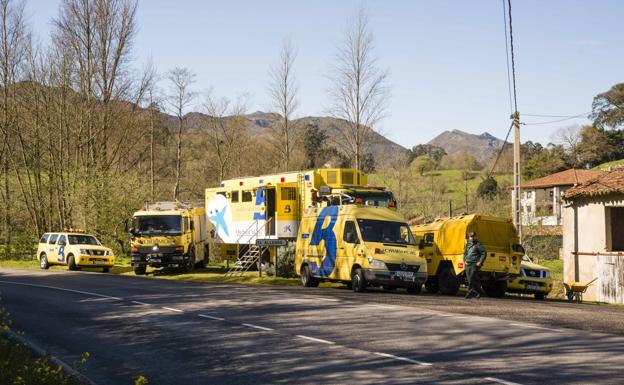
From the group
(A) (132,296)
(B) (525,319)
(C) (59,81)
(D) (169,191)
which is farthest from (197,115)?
(B) (525,319)

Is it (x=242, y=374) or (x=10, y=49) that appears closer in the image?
(x=242, y=374)

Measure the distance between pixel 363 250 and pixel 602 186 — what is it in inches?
536

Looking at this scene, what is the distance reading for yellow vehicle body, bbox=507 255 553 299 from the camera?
86.0 ft

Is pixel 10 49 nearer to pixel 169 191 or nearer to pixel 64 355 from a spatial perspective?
pixel 169 191

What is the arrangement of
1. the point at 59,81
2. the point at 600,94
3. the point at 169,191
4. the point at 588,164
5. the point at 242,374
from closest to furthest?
the point at 242,374
the point at 59,81
the point at 169,191
the point at 588,164
the point at 600,94

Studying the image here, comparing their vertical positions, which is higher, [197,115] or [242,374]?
[197,115]

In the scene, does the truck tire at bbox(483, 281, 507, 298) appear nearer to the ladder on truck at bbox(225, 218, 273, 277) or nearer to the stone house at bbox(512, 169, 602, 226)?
the ladder on truck at bbox(225, 218, 273, 277)

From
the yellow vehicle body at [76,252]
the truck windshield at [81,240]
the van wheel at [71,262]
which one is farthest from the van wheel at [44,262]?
the truck windshield at [81,240]

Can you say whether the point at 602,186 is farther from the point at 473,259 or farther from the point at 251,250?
the point at 251,250

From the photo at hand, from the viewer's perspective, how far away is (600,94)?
11875cm

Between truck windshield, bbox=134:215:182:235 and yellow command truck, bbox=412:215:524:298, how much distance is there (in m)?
14.0

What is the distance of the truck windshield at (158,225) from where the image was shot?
35188 mm

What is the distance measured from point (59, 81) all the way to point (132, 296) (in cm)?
3661

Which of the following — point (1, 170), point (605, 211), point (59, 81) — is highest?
point (59, 81)
